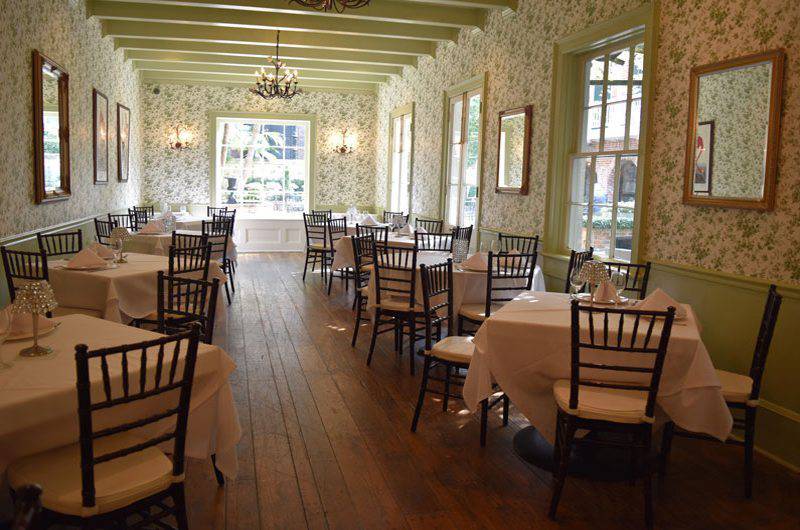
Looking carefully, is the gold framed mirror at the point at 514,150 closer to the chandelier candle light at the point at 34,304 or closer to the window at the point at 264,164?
the chandelier candle light at the point at 34,304

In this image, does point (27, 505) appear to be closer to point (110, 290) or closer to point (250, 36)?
point (110, 290)

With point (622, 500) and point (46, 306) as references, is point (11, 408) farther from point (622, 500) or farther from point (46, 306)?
point (622, 500)

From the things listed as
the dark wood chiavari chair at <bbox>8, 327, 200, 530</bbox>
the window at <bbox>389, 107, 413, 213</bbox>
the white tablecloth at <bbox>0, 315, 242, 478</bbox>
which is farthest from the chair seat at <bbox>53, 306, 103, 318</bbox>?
the window at <bbox>389, 107, 413, 213</bbox>

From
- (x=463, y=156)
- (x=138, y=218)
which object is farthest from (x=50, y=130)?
(x=463, y=156)

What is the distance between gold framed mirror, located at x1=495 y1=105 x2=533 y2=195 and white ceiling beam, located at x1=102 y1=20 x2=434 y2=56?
2.74m

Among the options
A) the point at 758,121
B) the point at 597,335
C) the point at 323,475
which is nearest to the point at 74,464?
the point at 323,475

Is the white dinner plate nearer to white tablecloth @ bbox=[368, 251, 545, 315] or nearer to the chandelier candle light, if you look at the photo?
the chandelier candle light

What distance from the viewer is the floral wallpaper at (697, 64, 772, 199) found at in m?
4.00

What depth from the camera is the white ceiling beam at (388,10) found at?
7484mm

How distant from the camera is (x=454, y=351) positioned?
12.8 feet

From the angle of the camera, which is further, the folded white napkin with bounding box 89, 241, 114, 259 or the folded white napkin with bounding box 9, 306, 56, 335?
the folded white napkin with bounding box 89, 241, 114, 259

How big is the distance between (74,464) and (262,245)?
445 inches

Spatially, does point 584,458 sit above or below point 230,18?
below

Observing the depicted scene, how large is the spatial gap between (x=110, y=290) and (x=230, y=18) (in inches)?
197
